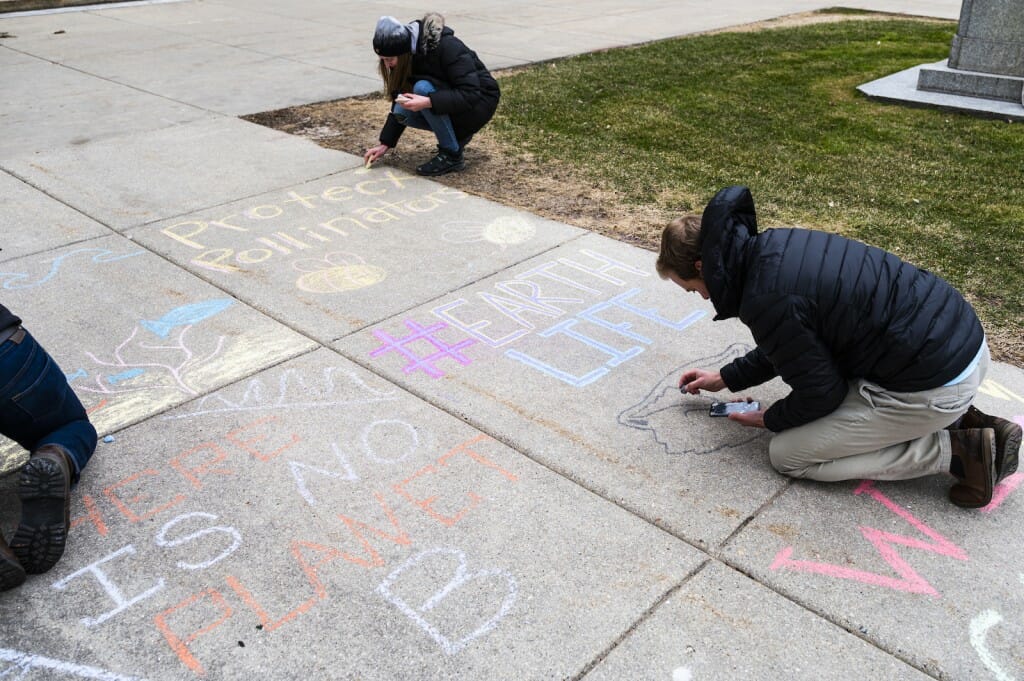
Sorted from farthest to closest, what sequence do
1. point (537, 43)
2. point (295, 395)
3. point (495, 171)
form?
1. point (537, 43)
2. point (495, 171)
3. point (295, 395)

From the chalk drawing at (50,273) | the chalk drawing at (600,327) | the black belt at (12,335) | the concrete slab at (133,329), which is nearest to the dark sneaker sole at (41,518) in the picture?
the black belt at (12,335)

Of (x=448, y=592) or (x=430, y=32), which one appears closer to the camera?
(x=448, y=592)

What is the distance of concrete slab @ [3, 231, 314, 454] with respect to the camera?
338 centimetres

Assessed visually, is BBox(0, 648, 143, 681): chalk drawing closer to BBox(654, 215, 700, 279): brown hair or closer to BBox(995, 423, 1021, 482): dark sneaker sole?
BBox(654, 215, 700, 279): brown hair

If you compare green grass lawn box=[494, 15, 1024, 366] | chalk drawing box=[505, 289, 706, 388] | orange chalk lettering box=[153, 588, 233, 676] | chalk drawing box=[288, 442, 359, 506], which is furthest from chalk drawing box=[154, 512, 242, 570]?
green grass lawn box=[494, 15, 1024, 366]

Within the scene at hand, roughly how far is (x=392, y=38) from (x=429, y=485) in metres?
3.52

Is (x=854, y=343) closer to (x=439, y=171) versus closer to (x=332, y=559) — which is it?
(x=332, y=559)

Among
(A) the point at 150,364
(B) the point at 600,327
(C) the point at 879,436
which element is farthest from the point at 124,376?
(C) the point at 879,436

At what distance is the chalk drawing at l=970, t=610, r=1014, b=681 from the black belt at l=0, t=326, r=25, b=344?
293 cm

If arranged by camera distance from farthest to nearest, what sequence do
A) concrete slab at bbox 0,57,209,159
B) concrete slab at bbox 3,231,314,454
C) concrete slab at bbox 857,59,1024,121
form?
concrete slab at bbox 857,59,1024,121
concrete slab at bbox 0,57,209,159
concrete slab at bbox 3,231,314,454

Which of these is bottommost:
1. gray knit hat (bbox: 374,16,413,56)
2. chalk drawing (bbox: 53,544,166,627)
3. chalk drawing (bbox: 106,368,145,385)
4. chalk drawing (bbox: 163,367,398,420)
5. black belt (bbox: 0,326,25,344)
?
chalk drawing (bbox: 53,544,166,627)

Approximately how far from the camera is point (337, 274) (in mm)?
4398

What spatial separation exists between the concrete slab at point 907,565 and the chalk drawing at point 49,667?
5.77 feet

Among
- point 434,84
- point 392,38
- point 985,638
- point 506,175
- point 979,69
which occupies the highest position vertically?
point 392,38
